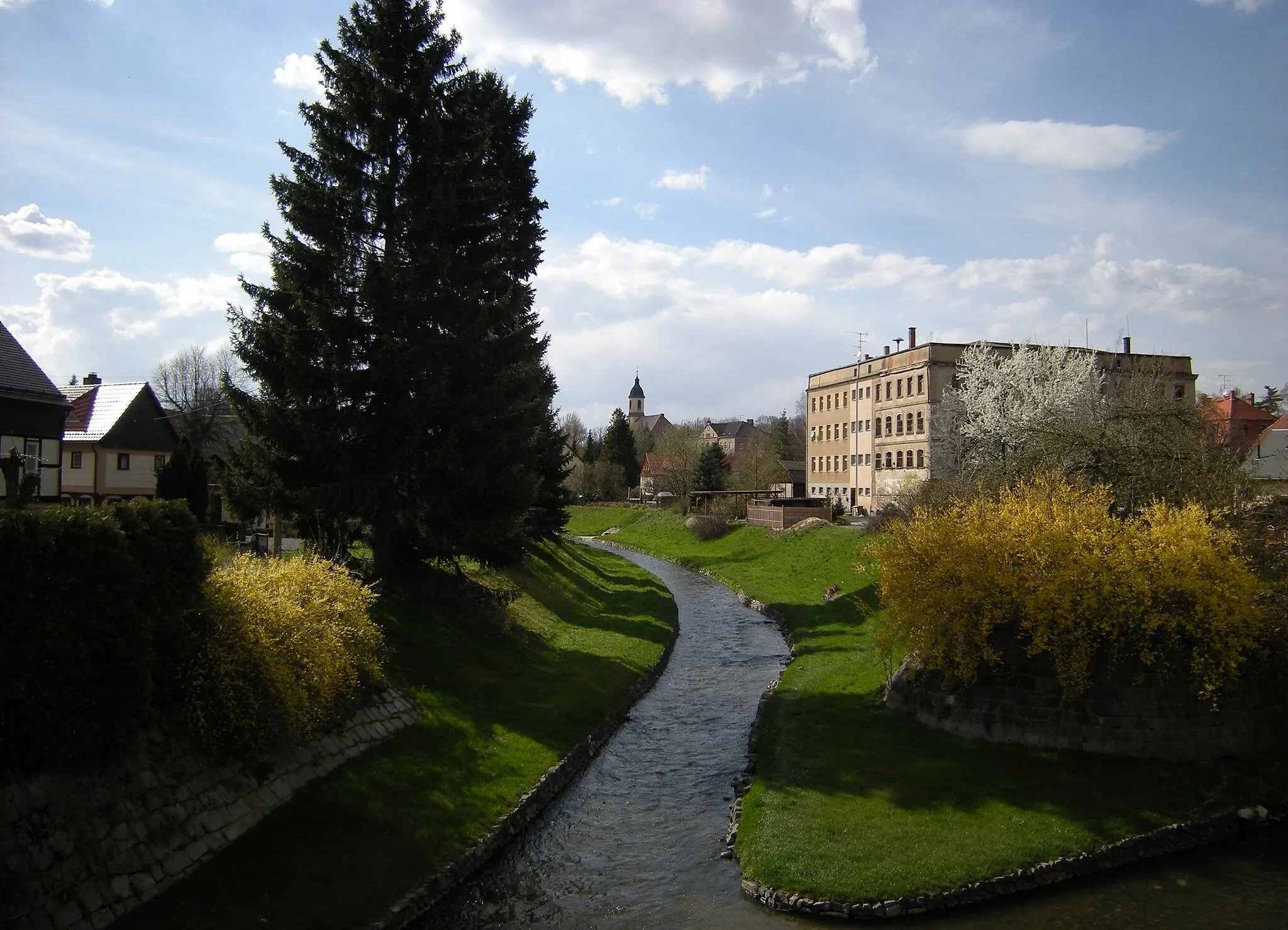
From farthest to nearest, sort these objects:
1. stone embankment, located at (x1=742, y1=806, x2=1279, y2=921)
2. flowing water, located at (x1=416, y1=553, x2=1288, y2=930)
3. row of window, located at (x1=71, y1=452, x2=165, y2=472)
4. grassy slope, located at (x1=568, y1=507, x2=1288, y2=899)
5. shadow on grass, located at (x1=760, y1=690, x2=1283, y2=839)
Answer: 1. row of window, located at (x1=71, y1=452, x2=165, y2=472)
2. shadow on grass, located at (x1=760, y1=690, x2=1283, y2=839)
3. grassy slope, located at (x1=568, y1=507, x2=1288, y2=899)
4. stone embankment, located at (x1=742, y1=806, x2=1279, y2=921)
5. flowing water, located at (x1=416, y1=553, x2=1288, y2=930)

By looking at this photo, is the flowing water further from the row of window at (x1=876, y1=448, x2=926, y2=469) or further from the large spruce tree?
the row of window at (x1=876, y1=448, x2=926, y2=469)

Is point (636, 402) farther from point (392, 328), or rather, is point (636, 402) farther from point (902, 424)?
point (392, 328)

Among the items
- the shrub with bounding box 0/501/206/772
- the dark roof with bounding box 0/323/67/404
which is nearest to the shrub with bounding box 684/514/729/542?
the dark roof with bounding box 0/323/67/404

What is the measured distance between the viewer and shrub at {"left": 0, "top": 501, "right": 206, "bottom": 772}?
951cm

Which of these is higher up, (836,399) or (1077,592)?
(836,399)

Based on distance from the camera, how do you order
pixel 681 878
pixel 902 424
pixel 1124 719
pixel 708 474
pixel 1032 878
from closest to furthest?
1. pixel 1032 878
2. pixel 681 878
3. pixel 1124 719
4. pixel 902 424
5. pixel 708 474

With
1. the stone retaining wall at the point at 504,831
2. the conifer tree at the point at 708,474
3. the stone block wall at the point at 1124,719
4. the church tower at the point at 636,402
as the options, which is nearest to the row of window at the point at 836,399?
the conifer tree at the point at 708,474

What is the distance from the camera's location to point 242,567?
1515cm

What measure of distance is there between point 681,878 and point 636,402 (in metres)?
181

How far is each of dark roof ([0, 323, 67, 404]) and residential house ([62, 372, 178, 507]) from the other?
50.1ft

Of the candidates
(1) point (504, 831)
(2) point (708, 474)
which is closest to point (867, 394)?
(2) point (708, 474)

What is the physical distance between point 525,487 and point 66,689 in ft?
44.1

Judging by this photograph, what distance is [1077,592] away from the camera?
16625 mm

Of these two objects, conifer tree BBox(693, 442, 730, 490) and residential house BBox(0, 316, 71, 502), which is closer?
residential house BBox(0, 316, 71, 502)
